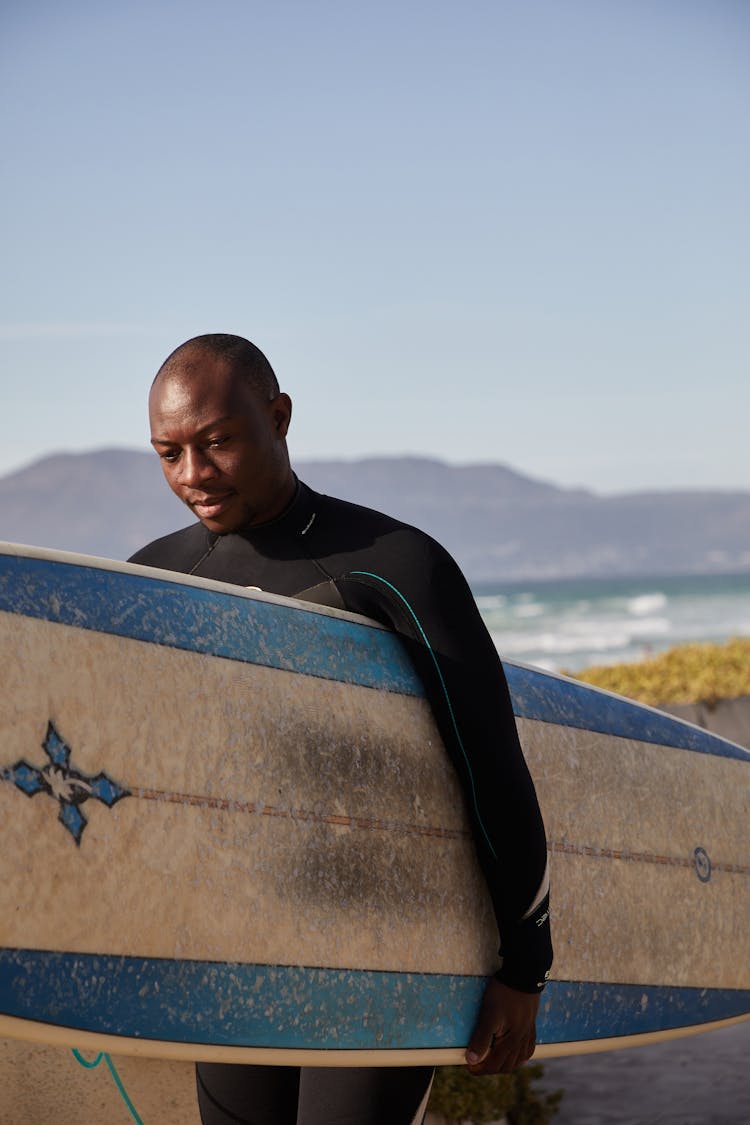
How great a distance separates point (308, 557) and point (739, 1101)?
8.04ft

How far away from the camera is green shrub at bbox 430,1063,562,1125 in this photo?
3.25m

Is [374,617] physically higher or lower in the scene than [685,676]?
higher

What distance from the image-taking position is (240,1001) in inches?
73.6

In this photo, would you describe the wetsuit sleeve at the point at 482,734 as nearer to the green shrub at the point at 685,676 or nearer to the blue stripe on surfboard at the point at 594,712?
the blue stripe on surfboard at the point at 594,712

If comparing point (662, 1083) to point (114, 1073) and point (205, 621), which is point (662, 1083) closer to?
point (114, 1073)

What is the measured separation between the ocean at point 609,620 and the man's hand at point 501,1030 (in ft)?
88.0

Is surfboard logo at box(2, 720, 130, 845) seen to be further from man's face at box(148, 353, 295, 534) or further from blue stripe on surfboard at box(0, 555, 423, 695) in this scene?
man's face at box(148, 353, 295, 534)

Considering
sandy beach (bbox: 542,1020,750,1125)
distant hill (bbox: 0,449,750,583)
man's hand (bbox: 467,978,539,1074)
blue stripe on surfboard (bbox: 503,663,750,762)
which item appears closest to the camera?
man's hand (bbox: 467,978,539,1074)

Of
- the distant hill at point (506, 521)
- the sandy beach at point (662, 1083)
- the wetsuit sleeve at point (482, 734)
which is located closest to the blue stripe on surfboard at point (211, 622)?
the wetsuit sleeve at point (482, 734)

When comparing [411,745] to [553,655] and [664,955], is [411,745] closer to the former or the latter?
[664,955]

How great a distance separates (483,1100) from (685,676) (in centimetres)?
333

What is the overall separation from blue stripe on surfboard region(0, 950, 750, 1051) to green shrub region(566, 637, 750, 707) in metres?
3.34

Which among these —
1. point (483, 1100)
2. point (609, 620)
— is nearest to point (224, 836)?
point (483, 1100)

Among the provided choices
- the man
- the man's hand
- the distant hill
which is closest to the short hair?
the man
